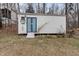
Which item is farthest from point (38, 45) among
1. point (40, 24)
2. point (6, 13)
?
point (6, 13)

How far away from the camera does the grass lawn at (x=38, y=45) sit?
379 cm

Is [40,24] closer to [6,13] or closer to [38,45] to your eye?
[38,45]

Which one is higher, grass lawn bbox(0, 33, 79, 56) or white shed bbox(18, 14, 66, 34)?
white shed bbox(18, 14, 66, 34)

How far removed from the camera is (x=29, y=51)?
3793 millimetres

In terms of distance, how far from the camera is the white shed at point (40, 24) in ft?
12.4

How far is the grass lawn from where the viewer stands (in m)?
3.79

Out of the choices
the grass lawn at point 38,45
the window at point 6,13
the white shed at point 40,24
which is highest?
the window at point 6,13

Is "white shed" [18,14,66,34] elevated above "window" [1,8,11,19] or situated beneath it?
situated beneath

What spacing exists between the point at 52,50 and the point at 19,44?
0.83 ft

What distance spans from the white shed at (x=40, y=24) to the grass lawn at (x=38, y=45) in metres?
0.05

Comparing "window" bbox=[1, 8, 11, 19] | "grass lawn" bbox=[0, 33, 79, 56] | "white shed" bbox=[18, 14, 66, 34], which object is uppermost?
"window" bbox=[1, 8, 11, 19]

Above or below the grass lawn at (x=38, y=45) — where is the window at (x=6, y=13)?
above

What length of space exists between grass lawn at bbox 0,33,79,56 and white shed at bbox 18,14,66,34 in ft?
0.16

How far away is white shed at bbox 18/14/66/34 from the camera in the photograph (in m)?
3.78
